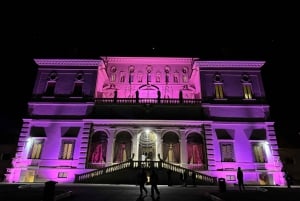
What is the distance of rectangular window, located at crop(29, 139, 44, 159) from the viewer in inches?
1079

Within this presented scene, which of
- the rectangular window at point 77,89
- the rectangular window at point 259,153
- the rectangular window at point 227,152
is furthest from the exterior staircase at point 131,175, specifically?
the rectangular window at point 77,89

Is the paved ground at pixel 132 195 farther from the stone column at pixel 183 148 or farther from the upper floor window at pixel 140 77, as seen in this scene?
the upper floor window at pixel 140 77

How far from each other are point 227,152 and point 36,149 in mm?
22332

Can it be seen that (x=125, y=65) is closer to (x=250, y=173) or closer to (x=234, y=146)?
(x=234, y=146)

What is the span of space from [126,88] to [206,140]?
47.3 ft

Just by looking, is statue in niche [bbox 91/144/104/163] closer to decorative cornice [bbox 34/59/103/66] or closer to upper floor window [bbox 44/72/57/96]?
upper floor window [bbox 44/72/57/96]

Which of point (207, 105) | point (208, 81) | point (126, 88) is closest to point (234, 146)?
point (207, 105)

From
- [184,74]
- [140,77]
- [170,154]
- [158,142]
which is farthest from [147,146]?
[184,74]

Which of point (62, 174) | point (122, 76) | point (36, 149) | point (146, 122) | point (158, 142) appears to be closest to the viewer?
point (62, 174)

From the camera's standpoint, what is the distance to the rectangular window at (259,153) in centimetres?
2727

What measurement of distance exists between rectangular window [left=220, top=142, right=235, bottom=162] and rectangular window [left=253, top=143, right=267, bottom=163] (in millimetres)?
2703

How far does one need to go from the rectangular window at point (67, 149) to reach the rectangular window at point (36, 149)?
2.56m

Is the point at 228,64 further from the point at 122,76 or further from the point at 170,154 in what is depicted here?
the point at 122,76

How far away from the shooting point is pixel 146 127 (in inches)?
1138
